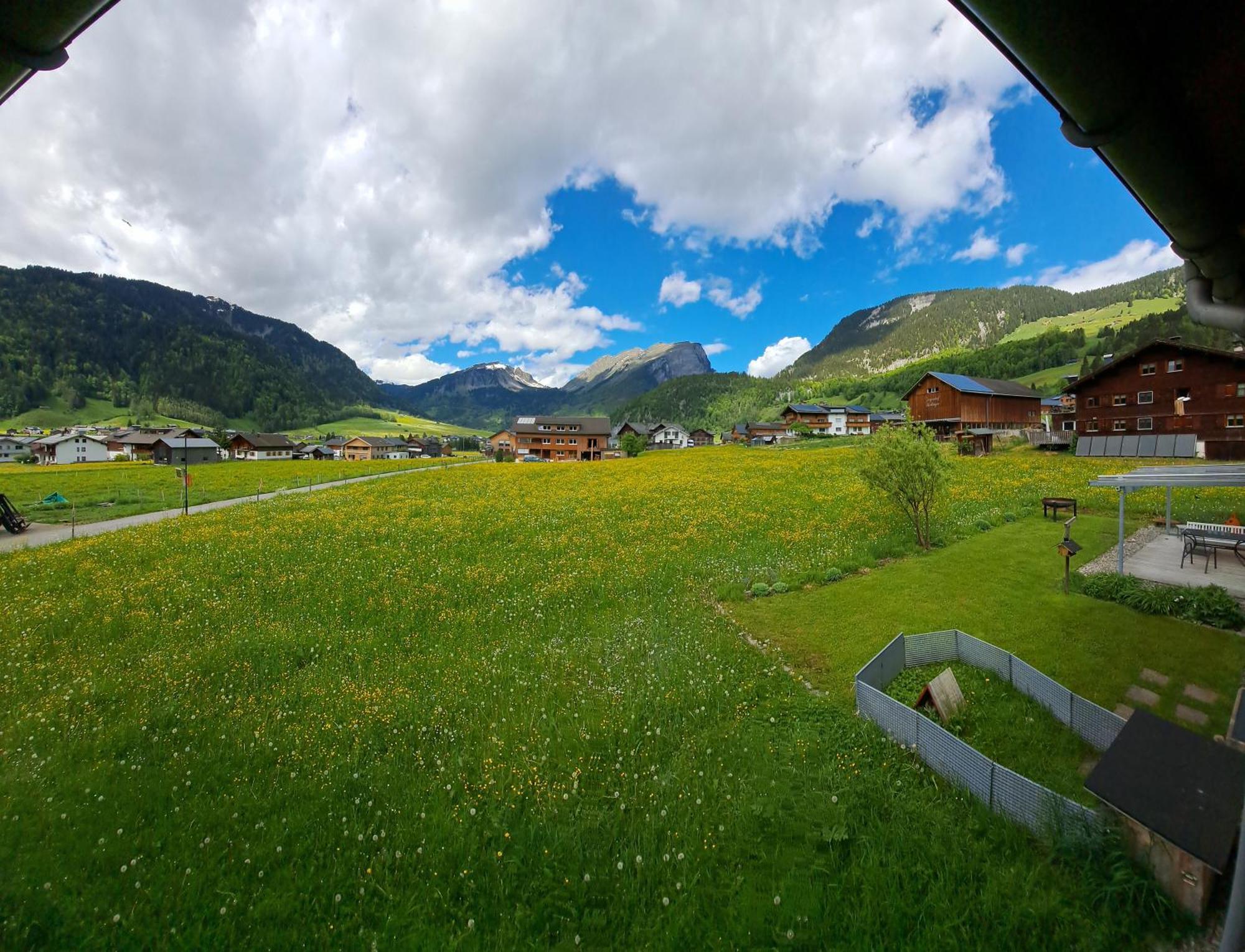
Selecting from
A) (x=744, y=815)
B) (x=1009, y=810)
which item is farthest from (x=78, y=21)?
(x=1009, y=810)

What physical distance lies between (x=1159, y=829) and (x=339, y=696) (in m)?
11.9

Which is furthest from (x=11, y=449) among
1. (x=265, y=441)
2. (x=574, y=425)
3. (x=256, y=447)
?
(x=574, y=425)

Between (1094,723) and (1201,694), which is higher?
(1094,723)

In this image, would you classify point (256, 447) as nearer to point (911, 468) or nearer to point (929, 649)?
point (911, 468)

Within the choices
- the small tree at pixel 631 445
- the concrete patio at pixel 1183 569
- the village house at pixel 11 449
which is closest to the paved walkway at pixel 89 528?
the concrete patio at pixel 1183 569

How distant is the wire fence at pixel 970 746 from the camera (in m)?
5.68

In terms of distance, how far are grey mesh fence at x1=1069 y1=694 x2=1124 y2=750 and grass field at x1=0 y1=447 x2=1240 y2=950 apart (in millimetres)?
2166

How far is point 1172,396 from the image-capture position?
145 ft

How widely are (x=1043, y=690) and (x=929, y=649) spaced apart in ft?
6.55

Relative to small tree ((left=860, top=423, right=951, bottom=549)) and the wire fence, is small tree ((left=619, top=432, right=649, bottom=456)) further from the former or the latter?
the wire fence

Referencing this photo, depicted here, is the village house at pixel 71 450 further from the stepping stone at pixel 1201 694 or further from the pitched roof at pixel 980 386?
the pitched roof at pixel 980 386

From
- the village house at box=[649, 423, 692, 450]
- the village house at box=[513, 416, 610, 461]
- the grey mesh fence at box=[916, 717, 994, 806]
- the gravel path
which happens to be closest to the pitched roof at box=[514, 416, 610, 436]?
the village house at box=[513, 416, 610, 461]

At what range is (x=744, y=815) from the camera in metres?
6.18

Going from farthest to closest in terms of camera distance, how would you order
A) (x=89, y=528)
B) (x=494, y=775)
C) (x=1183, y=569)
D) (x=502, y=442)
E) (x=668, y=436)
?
(x=668, y=436)
(x=502, y=442)
(x=89, y=528)
(x=1183, y=569)
(x=494, y=775)
